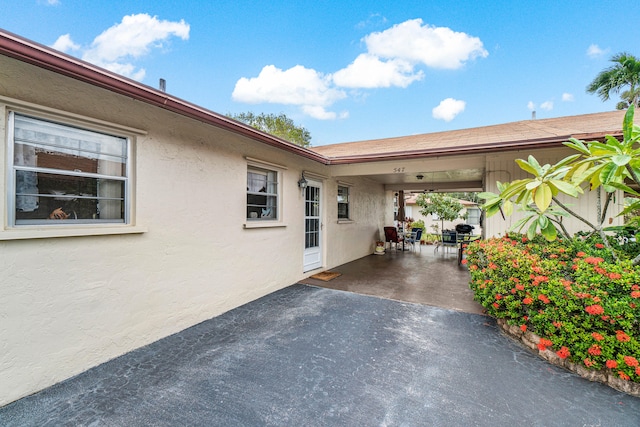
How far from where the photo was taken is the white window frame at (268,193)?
491 centimetres

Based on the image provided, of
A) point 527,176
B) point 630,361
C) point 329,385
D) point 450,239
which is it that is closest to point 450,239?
point 450,239

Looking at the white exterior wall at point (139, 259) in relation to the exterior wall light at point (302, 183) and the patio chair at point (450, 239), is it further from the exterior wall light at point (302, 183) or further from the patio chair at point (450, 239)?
the patio chair at point (450, 239)

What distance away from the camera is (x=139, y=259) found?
3.18 meters

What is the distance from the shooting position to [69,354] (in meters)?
2.62

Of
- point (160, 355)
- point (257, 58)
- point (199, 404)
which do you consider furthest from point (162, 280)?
point (257, 58)

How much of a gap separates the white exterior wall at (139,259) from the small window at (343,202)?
10.8ft

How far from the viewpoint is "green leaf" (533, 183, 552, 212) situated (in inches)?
110

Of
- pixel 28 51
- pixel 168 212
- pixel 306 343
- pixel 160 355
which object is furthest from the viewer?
pixel 168 212

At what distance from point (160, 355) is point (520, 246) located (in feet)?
17.4

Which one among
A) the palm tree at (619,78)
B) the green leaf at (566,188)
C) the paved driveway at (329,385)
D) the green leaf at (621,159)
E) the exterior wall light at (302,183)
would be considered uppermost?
the palm tree at (619,78)

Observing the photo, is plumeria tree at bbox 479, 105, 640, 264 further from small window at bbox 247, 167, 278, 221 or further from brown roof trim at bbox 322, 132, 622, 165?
small window at bbox 247, 167, 278, 221

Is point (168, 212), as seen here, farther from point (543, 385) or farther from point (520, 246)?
point (520, 246)

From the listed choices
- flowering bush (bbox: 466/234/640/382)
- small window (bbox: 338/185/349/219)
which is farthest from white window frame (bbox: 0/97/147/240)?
small window (bbox: 338/185/349/219)

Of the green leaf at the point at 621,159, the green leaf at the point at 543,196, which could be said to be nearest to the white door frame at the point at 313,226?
the green leaf at the point at 543,196
